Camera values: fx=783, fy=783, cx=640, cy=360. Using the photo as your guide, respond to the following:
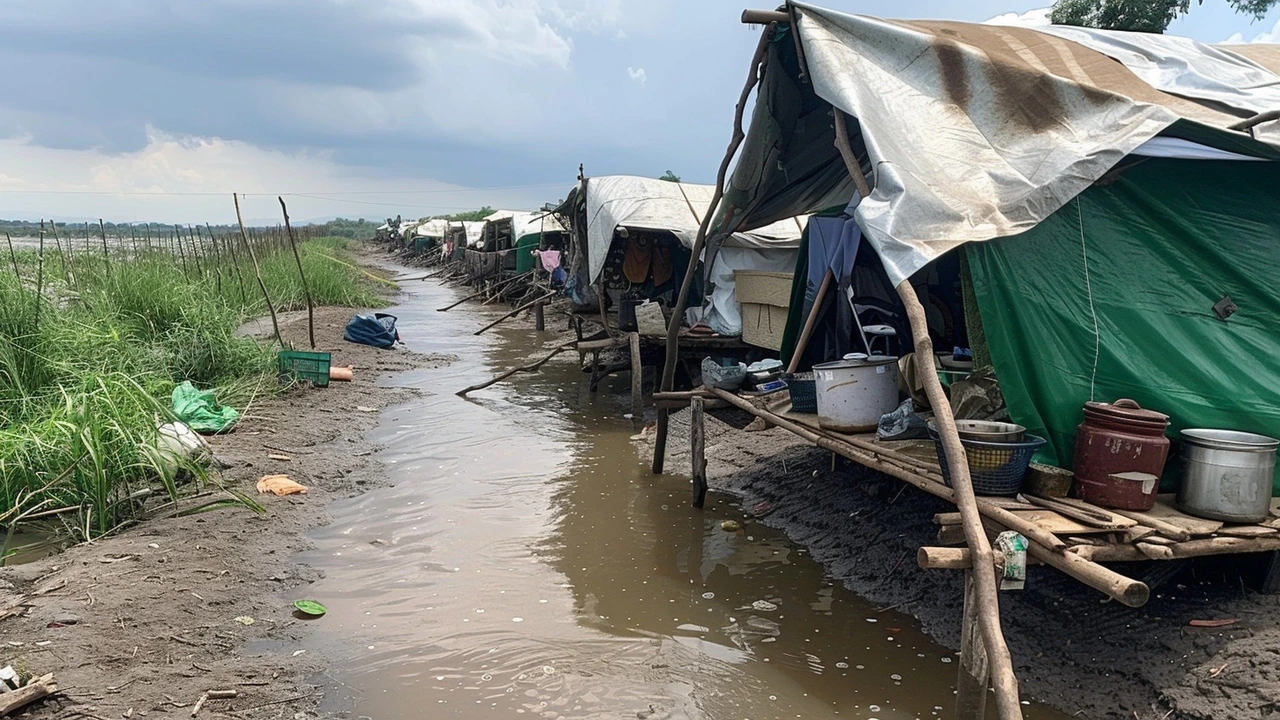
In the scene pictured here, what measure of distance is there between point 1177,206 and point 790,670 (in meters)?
3.18

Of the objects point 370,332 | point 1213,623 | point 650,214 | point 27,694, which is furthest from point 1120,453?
point 370,332

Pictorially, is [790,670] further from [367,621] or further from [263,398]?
[263,398]

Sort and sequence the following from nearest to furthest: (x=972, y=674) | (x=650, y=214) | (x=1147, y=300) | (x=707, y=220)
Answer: (x=972, y=674)
(x=1147, y=300)
(x=707, y=220)
(x=650, y=214)

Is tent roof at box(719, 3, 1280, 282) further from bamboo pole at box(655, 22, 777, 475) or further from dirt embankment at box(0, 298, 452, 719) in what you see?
dirt embankment at box(0, 298, 452, 719)

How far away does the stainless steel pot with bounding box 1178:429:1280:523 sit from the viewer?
3.39 metres

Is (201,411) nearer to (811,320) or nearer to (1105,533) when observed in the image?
(811,320)

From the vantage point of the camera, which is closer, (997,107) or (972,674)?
(972,674)

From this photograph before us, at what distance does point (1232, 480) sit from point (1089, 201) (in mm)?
1560

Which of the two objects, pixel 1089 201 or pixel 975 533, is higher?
pixel 1089 201

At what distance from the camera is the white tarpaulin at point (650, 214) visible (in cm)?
1025

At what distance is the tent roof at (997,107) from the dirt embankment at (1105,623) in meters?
1.97

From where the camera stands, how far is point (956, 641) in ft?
13.7

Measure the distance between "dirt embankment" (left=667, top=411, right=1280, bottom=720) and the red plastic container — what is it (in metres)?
0.59

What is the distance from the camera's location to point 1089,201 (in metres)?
4.14
